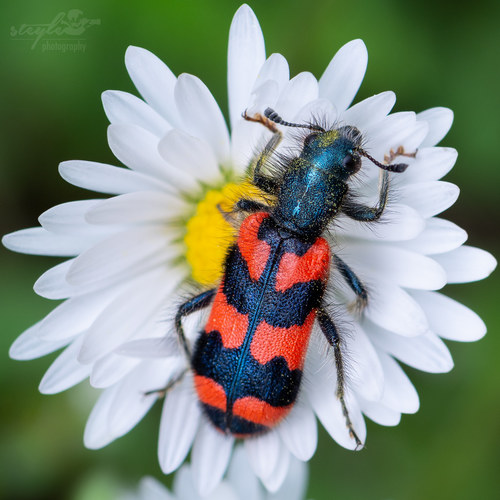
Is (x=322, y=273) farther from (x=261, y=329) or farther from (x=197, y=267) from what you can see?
(x=197, y=267)

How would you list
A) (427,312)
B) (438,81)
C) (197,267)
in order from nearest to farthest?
(427,312), (197,267), (438,81)

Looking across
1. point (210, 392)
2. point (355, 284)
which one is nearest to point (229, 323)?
point (210, 392)

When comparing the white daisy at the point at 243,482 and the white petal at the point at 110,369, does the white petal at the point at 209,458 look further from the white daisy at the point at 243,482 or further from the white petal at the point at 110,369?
the white petal at the point at 110,369

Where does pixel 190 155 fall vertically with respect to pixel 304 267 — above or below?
above

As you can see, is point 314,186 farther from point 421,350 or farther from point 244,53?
point 421,350

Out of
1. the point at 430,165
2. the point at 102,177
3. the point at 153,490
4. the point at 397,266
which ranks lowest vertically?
the point at 153,490

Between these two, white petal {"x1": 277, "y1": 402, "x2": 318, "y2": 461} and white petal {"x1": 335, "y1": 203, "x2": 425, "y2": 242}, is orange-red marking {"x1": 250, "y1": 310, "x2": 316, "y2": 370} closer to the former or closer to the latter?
white petal {"x1": 277, "y1": 402, "x2": 318, "y2": 461}

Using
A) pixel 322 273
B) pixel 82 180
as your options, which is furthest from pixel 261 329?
pixel 82 180
